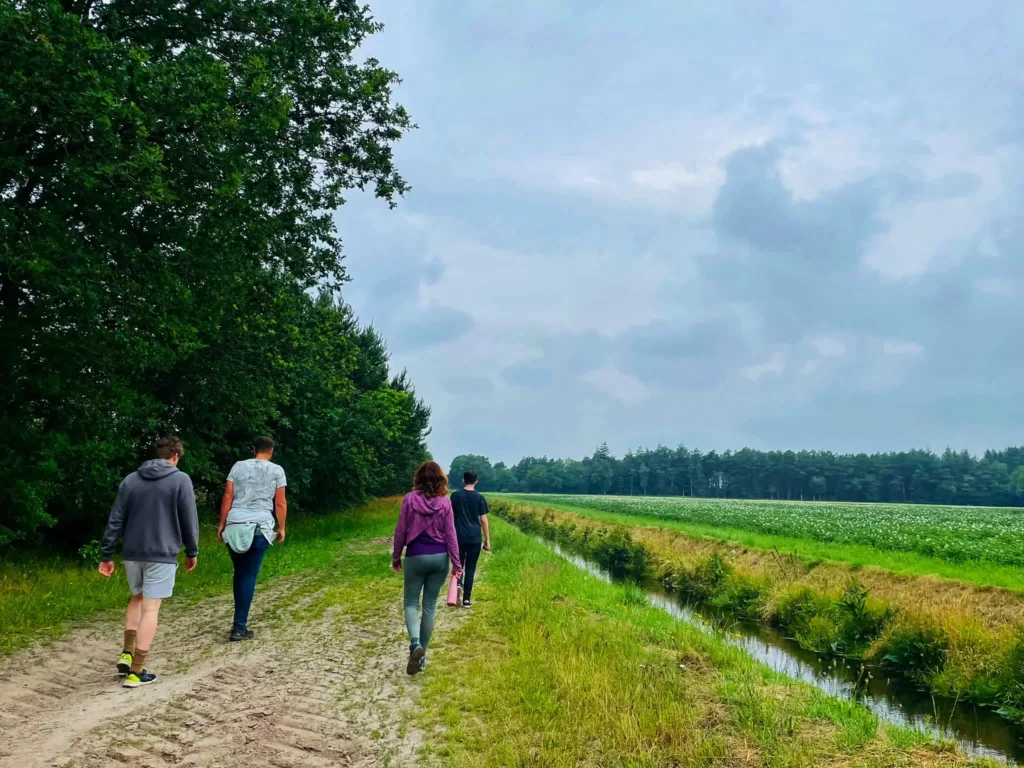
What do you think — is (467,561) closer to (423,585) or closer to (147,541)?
(423,585)

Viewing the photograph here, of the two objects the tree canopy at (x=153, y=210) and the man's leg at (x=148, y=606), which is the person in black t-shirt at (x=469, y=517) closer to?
the man's leg at (x=148, y=606)

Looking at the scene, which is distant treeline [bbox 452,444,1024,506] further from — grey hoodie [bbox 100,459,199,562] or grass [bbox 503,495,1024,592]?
grey hoodie [bbox 100,459,199,562]

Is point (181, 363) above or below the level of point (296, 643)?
above

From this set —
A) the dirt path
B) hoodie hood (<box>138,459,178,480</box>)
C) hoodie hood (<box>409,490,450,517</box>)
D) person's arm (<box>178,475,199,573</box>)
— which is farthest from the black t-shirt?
hoodie hood (<box>138,459,178,480</box>)

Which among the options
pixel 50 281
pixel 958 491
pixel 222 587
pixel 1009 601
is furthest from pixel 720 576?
pixel 958 491

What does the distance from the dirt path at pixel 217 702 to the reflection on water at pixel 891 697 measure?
516cm

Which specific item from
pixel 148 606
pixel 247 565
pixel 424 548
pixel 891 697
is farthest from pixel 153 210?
pixel 891 697

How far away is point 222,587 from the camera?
10.3 meters

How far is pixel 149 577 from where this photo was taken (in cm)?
530

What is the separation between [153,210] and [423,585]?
24.1ft

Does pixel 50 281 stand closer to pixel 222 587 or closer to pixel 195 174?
pixel 195 174

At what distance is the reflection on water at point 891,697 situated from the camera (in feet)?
22.6

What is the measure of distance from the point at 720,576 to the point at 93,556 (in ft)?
46.2

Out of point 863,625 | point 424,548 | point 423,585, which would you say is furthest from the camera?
point 863,625
